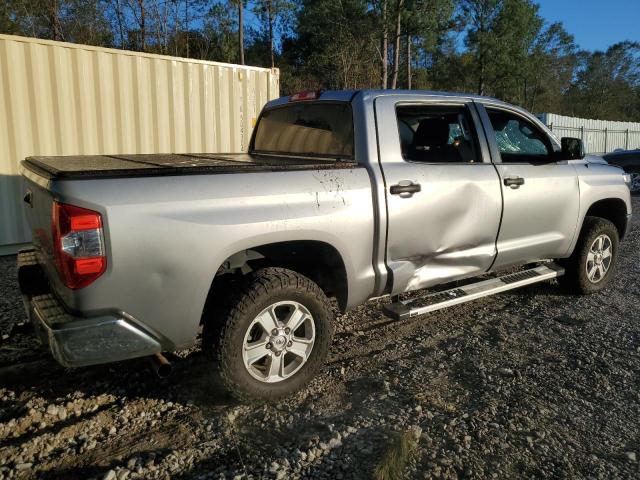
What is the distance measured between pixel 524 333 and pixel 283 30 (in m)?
29.4

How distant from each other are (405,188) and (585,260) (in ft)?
8.71

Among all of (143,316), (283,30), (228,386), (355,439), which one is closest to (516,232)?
(355,439)

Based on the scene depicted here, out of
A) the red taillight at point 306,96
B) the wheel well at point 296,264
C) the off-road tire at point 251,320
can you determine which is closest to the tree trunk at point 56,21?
the red taillight at point 306,96

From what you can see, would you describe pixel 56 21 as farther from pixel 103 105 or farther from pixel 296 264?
pixel 296 264

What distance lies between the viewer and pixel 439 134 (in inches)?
180

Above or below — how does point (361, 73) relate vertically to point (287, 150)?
above

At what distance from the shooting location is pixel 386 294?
3.77 meters

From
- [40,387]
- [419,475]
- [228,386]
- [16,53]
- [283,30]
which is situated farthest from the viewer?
[283,30]

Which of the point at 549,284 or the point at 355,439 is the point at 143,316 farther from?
the point at 549,284

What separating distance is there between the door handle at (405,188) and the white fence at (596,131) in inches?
838

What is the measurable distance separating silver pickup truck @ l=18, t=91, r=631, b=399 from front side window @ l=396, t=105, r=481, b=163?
0.02 metres

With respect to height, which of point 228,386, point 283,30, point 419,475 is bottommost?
point 419,475

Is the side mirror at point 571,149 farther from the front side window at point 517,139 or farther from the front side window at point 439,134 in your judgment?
the front side window at point 439,134

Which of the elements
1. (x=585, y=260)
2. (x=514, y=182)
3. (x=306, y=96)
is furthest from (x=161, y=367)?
(x=585, y=260)
